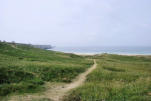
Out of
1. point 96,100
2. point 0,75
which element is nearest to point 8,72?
point 0,75

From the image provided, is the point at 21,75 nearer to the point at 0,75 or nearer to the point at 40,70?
the point at 0,75

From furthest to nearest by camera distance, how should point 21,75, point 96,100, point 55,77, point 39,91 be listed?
1. point 55,77
2. point 21,75
3. point 39,91
4. point 96,100

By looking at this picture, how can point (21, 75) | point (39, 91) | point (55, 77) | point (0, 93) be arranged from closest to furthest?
1. point (0, 93)
2. point (39, 91)
3. point (21, 75)
4. point (55, 77)

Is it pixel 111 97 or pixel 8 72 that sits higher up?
pixel 8 72

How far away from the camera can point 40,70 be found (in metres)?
18.9

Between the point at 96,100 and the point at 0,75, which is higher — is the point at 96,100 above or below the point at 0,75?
below

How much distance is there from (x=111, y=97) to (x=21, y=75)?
10089 millimetres

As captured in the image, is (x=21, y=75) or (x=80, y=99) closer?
(x=80, y=99)

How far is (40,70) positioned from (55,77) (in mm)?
2866

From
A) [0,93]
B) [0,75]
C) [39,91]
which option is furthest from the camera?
[0,75]

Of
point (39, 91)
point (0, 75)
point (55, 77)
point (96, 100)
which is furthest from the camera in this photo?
point (55, 77)

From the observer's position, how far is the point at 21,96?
10.3m

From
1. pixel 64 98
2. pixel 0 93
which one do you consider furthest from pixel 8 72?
pixel 64 98

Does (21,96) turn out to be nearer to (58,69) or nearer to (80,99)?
(80,99)
